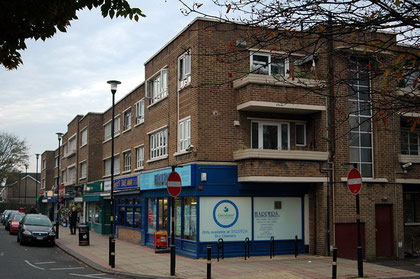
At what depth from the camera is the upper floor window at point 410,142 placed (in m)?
22.4

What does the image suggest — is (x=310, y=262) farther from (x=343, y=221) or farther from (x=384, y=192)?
(x=384, y=192)

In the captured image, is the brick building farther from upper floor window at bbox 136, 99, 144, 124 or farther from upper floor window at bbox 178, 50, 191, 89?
upper floor window at bbox 136, 99, 144, 124

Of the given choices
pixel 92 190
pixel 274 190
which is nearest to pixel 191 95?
pixel 274 190

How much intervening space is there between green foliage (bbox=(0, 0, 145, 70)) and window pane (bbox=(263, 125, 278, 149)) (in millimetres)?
13911

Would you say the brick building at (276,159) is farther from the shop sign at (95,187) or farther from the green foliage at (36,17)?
the shop sign at (95,187)

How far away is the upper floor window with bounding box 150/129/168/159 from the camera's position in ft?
77.2

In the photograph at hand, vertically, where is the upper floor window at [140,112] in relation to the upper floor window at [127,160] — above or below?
above

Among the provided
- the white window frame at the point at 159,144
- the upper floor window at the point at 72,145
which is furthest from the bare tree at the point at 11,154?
the white window frame at the point at 159,144

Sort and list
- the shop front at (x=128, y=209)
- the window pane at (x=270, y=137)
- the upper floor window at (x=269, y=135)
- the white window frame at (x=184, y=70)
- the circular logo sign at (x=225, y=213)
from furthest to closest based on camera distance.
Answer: the shop front at (x=128, y=209), the white window frame at (x=184, y=70), the window pane at (x=270, y=137), the upper floor window at (x=269, y=135), the circular logo sign at (x=225, y=213)

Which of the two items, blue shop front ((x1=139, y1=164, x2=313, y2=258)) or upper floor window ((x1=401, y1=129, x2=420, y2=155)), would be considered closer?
blue shop front ((x1=139, y1=164, x2=313, y2=258))

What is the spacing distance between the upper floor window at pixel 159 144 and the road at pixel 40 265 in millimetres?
6320

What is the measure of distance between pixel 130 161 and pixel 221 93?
41.1 feet

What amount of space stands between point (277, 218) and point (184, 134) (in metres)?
5.18

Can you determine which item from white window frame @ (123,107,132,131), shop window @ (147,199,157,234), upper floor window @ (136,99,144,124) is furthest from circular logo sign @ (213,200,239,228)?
white window frame @ (123,107,132,131)
